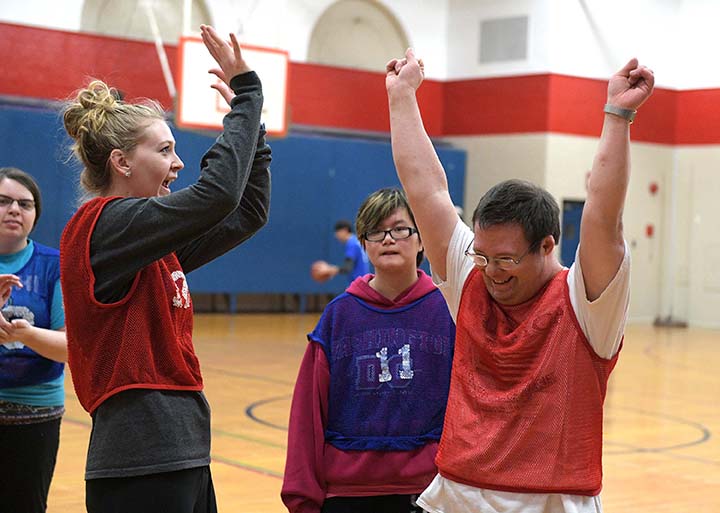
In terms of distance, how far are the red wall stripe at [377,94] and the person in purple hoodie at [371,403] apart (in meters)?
14.5

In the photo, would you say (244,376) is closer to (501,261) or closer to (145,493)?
(145,493)

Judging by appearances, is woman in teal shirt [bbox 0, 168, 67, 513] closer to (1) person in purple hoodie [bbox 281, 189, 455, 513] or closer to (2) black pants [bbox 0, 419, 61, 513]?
(2) black pants [bbox 0, 419, 61, 513]

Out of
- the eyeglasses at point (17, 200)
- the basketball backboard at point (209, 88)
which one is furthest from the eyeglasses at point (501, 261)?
the basketball backboard at point (209, 88)

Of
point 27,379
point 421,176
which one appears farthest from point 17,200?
point 421,176

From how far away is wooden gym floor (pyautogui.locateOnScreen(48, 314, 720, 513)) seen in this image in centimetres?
689

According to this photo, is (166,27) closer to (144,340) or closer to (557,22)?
(557,22)

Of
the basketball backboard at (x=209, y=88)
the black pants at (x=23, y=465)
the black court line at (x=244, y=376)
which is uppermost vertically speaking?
the basketball backboard at (x=209, y=88)

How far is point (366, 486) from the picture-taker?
3.54 metres

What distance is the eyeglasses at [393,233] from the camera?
148 inches

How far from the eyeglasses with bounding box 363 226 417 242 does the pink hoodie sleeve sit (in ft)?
1.39

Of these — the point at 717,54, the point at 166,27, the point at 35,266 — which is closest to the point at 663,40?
the point at 717,54

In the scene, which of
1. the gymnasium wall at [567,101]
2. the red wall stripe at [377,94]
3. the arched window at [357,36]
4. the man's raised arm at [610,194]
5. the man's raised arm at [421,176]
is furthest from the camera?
the gymnasium wall at [567,101]

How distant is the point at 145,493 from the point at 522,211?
1.15 m

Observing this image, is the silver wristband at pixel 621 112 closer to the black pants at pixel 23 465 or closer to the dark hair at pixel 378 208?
the dark hair at pixel 378 208
